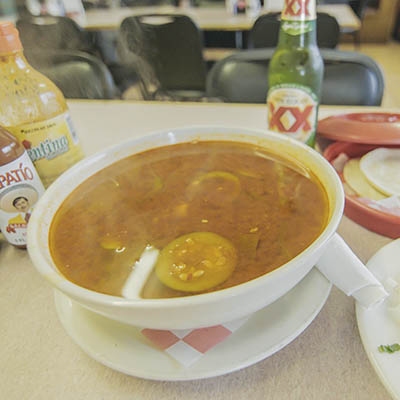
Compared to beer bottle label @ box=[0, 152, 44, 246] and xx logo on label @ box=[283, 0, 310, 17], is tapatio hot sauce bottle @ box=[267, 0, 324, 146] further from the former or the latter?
beer bottle label @ box=[0, 152, 44, 246]

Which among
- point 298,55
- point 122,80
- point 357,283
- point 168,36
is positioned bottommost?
point 122,80

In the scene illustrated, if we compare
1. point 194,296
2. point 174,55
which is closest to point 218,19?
point 174,55

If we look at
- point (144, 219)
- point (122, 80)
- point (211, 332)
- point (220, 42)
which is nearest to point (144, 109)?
point (144, 219)

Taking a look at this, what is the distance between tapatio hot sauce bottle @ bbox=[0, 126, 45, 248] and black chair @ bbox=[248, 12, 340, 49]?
2376 mm

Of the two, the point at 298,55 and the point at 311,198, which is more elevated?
the point at 298,55

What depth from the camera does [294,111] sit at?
0.81 meters

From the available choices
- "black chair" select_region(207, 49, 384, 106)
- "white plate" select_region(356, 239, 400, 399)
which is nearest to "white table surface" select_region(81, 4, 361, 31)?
"black chair" select_region(207, 49, 384, 106)

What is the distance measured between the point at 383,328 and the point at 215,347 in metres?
0.23

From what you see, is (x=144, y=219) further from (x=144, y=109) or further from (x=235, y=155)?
(x=144, y=109)

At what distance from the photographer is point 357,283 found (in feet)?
1.66

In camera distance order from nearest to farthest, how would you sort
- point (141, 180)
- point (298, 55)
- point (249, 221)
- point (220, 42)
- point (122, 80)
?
1. point (249, 221)
2. point (141, 180)
3. point (298, 55)
4. point (122, 80)
5. point (220, 42)

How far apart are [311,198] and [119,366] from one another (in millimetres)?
390

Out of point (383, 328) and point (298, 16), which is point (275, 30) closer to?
point (298, 16)

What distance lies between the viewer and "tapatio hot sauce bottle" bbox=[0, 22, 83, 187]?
72cm
